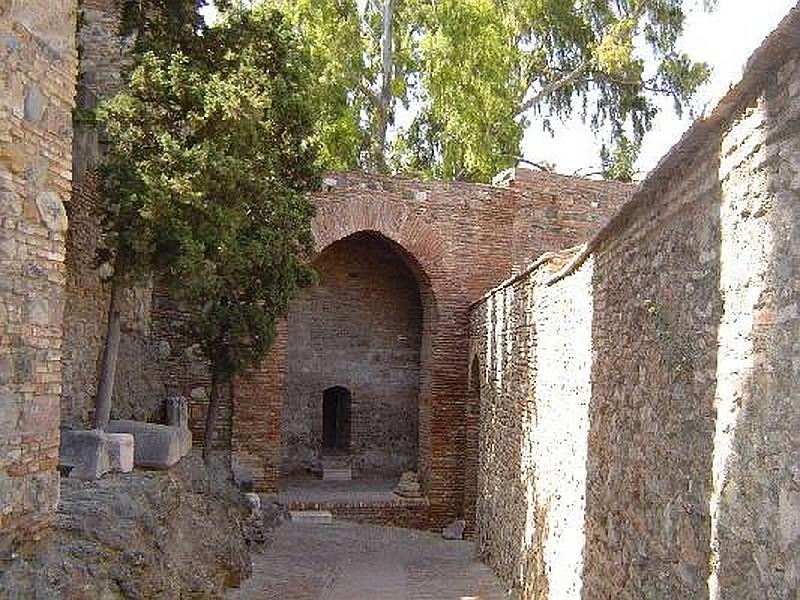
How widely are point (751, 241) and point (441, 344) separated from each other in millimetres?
10815

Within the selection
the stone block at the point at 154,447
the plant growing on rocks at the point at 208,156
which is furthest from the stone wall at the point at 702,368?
the stone block at the point at 154,447

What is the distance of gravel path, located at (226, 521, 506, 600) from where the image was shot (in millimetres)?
9180

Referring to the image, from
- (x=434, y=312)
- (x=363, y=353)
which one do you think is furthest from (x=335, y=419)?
(x=434, y=312)

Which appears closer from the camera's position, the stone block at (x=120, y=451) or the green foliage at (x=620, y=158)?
the stone block at (x=120, y=451)

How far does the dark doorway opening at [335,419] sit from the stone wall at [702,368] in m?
10.1

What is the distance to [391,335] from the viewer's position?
16703mm

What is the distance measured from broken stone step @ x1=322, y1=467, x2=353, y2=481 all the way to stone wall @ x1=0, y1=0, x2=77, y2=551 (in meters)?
11.1

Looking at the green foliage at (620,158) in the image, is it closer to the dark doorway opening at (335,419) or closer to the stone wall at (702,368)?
the dark doorway opening at (335,419)

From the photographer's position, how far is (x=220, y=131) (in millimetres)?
8352

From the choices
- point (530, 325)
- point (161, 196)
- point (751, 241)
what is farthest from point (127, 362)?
point (751, 241)

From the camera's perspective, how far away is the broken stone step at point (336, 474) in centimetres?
1609

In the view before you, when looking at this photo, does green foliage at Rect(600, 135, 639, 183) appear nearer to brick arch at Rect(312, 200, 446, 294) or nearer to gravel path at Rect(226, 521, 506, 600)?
brick arch at Rect(312, 200, 446, 294)

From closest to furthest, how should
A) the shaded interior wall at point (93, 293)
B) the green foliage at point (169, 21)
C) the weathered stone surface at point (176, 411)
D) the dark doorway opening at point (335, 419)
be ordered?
1. the green foliage at point (169, 21)
2. the shaded interior wall at point (93, 293)
3. the weathered stone surface at point (176, 411)
4. the dark doorway opening at point (335, 419)

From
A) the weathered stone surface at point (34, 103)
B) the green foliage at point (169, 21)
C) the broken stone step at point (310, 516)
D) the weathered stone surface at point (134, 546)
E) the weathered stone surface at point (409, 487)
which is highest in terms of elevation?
the green foliage at point (169, 21)
